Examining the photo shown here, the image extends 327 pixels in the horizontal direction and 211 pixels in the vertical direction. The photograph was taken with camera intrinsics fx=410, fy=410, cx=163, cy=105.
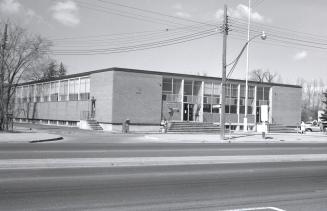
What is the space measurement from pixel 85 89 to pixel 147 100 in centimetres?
810

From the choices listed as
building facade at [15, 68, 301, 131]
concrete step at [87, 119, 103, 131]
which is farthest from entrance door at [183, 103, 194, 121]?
concrete step at [87, 119, 103, 131]

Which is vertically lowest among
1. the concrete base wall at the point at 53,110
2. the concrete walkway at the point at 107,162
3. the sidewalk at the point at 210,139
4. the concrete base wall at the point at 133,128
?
the sidewalk at the point at 210,139

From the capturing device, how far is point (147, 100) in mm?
43969

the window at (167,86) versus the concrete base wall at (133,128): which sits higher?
the window at (167,86)

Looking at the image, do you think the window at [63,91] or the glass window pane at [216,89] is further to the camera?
the window at [63,91]

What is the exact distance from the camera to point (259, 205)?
7.88m

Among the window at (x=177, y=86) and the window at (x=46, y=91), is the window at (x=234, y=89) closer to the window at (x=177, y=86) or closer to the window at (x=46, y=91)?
the window at (x=177, y=86)

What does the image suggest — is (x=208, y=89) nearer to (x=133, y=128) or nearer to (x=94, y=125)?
(x=133, y=128)

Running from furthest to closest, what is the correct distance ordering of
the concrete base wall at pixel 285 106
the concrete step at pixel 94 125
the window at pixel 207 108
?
the concrete base wall at pixel 285 106, the window at pixel 207 108, the concrete step at pixel 94 125

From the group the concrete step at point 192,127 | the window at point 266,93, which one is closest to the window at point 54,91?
the concrete step at point 192,127

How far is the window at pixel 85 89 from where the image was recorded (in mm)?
46737

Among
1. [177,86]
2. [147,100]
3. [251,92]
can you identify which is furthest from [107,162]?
[251,92]

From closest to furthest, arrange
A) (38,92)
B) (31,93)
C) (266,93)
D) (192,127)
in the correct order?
(192,127) < (266,93) < (38,92) < (31,93)

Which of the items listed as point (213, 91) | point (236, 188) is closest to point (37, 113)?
point (213, 91)
